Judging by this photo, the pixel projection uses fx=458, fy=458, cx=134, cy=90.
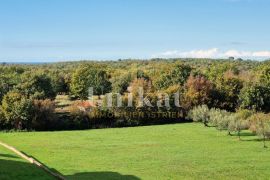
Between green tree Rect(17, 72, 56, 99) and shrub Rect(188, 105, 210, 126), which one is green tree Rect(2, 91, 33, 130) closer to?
green tree Rect(17, 72, 56, 99)

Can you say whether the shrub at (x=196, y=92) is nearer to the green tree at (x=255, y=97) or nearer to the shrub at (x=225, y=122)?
the green tree at (x=255, y=97)

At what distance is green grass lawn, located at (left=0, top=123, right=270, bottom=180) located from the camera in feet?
123

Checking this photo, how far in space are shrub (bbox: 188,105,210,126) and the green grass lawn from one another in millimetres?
2271

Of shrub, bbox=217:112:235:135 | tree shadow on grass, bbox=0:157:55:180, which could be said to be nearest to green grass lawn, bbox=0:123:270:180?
tree shadow on grass, bbox=0:157:55:180

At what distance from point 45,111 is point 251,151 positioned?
119ft

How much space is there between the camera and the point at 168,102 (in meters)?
82.8

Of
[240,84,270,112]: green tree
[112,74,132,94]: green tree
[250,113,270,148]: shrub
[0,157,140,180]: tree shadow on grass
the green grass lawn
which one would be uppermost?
[112,74,132,94]: green tree

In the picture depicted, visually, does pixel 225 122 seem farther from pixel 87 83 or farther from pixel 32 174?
pixel 87 83

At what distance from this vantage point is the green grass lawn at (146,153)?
37.5 m

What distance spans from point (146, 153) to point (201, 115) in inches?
1066

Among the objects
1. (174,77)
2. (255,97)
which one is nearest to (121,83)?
(174,77)

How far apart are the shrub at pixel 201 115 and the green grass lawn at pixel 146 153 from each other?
2.27 m

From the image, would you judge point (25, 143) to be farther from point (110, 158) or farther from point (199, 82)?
point (199, 82)

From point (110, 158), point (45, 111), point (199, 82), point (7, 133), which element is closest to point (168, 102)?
point (199, 82)
